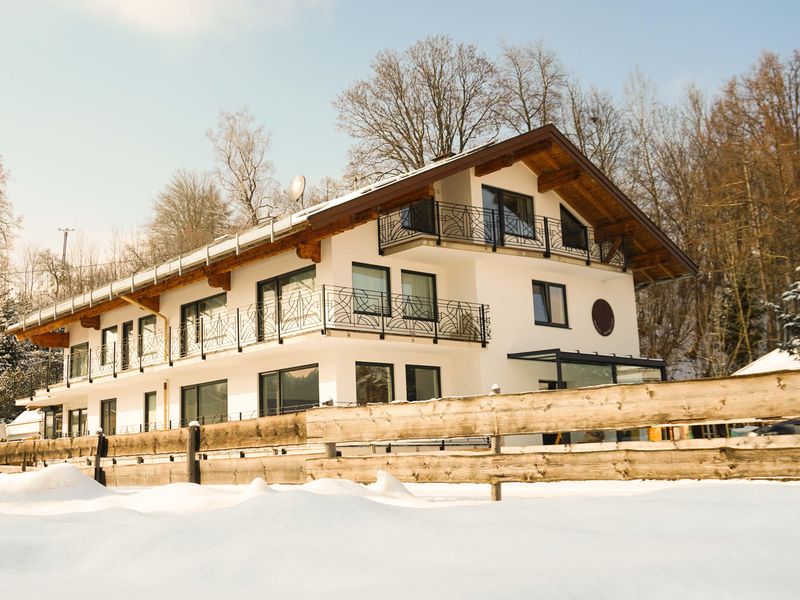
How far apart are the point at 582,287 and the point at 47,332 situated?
766 inches

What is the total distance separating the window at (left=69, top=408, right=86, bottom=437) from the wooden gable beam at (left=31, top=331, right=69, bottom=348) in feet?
8.36

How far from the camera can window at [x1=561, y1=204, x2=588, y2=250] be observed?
2388 centimetres

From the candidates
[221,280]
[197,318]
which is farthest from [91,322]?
[221,280]

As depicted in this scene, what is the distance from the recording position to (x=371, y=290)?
1931 cm

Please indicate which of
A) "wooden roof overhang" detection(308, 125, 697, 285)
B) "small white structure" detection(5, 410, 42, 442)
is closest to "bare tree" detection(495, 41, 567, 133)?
"wooden roof overhang" detection(308, 125, 697, 285)

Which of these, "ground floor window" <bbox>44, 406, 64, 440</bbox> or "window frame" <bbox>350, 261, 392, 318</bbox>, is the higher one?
"window frame" <bbox>350, 261, 392, 318</bbox>

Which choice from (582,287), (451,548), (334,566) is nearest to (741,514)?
(451,548)

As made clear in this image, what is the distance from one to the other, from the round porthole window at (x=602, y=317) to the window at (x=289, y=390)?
9.44 meters

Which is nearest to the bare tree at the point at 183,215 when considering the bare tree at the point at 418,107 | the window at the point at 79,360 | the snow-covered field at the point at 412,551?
the bare tree at the point at 418,107

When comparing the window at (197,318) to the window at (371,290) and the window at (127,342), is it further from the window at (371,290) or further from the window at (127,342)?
the window at (371,290)

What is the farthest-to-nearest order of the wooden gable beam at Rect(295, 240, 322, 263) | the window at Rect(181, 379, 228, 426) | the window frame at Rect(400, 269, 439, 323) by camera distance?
the window at Rect(181, 379, 228, 426) → the window frame at Rect(400, 269, 439, 323) → the wooden gable beam at Rect(295, 240, 322, 263)

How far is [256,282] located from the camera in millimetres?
20562

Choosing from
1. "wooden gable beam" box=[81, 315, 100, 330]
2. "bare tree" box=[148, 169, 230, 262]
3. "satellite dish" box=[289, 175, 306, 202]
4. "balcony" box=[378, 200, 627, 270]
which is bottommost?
"wooden gable beam" box=[81, 315, 100, 330]

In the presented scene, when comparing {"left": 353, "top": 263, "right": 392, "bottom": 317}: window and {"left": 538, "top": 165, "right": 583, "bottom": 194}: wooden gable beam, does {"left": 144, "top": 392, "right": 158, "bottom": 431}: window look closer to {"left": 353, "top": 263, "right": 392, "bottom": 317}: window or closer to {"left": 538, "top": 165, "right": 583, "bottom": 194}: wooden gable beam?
{"left": 353, "top": 263, "right": 392, "bottom": 317}: window
